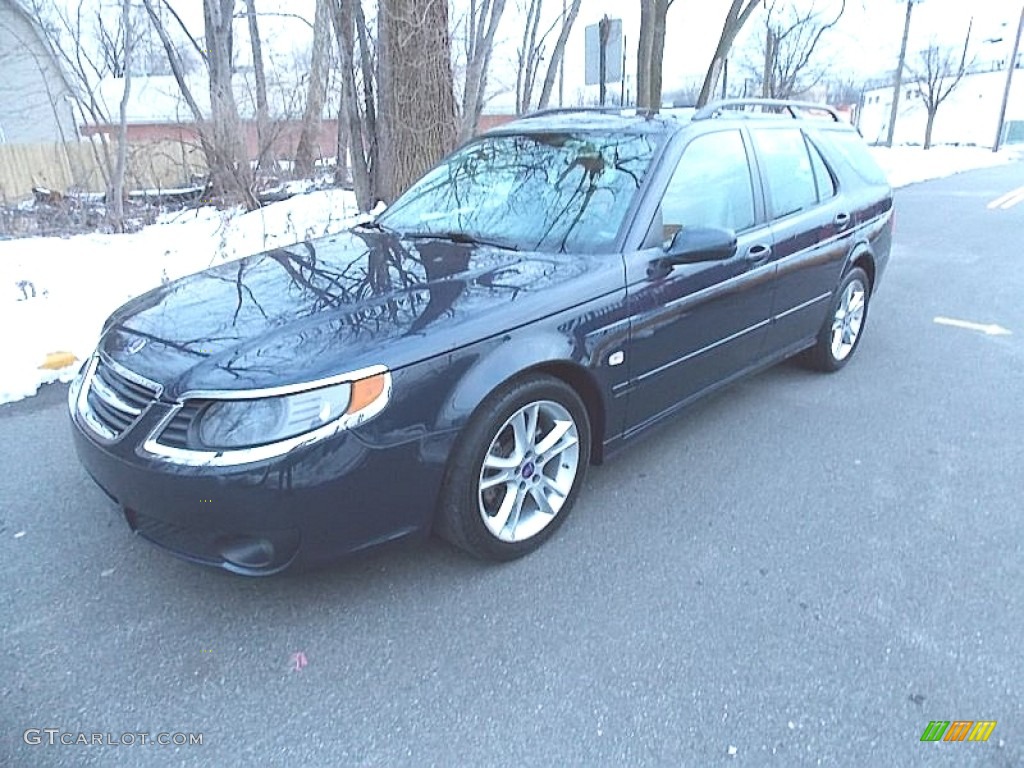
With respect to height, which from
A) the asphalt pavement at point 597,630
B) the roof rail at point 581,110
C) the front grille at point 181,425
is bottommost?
the asphalt pavement at point 597,630

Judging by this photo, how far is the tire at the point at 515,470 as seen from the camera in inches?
95.4

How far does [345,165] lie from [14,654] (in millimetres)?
Answer: 14254

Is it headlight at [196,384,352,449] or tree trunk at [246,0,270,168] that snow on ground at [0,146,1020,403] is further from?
headlight at [196,384,352,449]

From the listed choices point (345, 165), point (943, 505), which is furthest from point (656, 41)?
point (943, 505)

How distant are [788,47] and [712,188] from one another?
29.1 metres

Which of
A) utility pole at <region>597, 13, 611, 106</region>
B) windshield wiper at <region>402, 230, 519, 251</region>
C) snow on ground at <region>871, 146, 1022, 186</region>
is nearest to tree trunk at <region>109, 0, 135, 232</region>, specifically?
utility pole at <region>597, 13, 611, 106</region>

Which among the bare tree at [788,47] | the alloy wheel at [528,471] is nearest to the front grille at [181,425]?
the alloy wheel at [528,471]

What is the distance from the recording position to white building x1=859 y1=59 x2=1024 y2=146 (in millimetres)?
53406

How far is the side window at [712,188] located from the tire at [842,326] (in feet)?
4.11

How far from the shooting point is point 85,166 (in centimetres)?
1764

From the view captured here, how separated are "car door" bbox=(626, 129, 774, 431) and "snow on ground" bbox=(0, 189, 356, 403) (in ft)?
12.4

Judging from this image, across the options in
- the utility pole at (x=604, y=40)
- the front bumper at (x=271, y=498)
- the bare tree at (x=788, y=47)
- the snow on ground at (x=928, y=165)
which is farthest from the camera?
the bare tree at (x=788, y=47)

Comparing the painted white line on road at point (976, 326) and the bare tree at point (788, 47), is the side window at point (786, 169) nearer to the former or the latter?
the painted white line on road at point (976, 326)


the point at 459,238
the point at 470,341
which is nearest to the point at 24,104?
the point at 459,238
